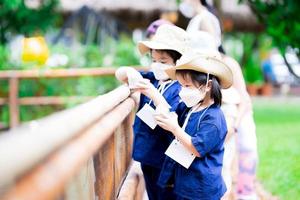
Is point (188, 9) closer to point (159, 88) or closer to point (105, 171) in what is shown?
point (159, 88)

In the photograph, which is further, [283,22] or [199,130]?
[283,22]

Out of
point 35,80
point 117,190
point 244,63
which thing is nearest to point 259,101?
point 244,63

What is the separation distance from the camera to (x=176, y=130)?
325 cm

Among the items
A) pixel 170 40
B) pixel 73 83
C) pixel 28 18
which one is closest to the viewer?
pixel 170 40

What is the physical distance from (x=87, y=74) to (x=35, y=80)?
939mm

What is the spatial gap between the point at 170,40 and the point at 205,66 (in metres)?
0.60

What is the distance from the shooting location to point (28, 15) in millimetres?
17984

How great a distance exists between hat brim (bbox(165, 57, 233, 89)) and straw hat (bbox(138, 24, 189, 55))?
0.35 meters

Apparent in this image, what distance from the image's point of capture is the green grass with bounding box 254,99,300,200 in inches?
302

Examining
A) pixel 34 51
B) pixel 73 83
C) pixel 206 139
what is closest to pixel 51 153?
pixel 206 139

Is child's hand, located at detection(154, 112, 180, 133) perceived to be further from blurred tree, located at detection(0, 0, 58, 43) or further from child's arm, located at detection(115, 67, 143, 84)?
blurred tree, located at detection(0, 0, 58, 43)

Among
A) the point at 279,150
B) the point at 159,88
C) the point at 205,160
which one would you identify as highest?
the point at 159,88

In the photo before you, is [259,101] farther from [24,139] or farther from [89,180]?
[24,139]

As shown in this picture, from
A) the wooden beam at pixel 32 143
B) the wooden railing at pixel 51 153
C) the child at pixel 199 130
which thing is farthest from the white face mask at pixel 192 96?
Result: the wooden beam at pixel 32 143
